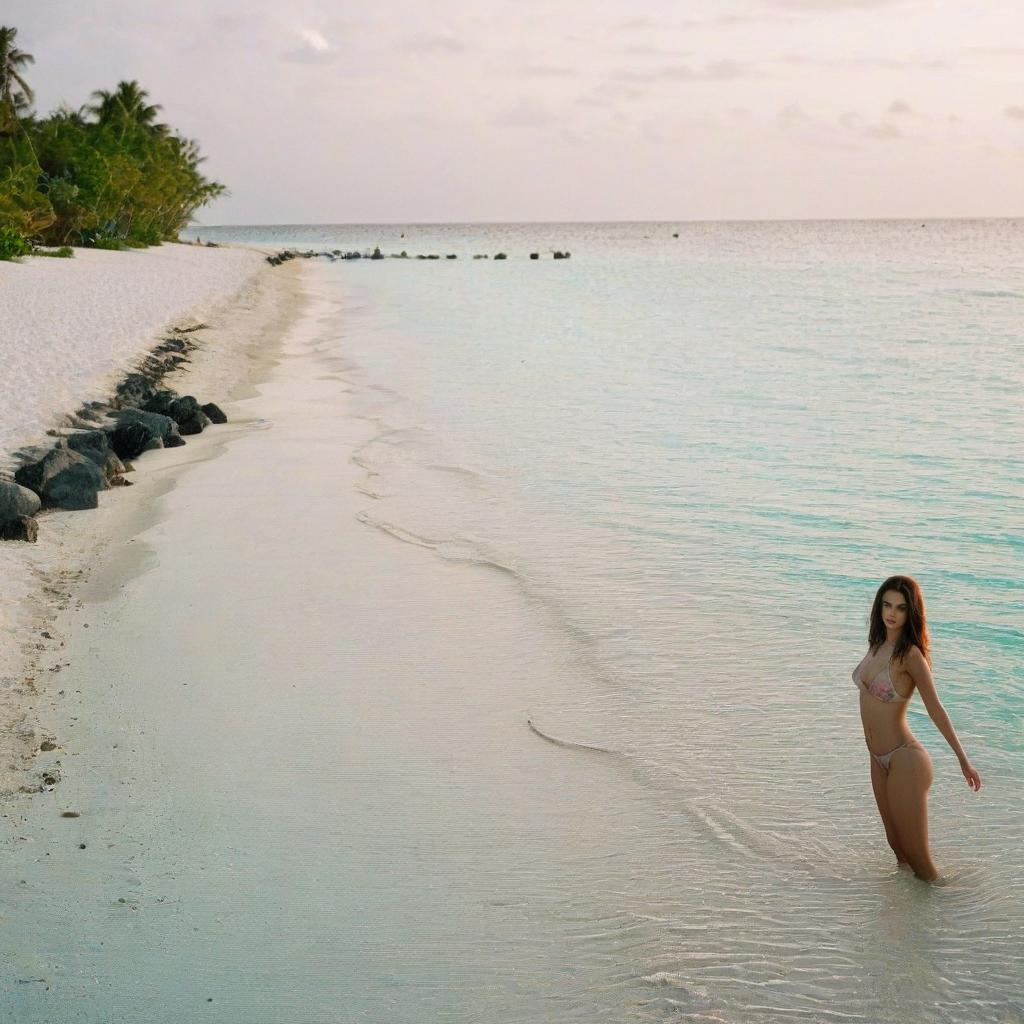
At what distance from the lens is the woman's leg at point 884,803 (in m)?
4.74

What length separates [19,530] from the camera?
945 cm

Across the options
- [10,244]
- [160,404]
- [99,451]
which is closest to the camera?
[99,451]

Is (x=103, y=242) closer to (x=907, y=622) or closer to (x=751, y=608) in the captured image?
(x=751, y=608)

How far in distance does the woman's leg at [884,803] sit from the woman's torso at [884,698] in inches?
3.8

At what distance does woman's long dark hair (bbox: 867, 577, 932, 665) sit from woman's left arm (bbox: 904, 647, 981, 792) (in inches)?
1.4

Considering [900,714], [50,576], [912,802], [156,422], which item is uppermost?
[900,714]

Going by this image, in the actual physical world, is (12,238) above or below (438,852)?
above

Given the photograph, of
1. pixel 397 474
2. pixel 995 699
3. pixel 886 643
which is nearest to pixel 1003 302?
pixel 397 474

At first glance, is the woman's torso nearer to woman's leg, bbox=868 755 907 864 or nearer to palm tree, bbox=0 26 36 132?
woman's leg, bbox=868 755 907 864

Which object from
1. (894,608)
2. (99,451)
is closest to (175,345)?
(99,451)

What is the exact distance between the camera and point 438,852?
200 inches

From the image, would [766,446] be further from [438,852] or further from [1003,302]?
[1003,302]

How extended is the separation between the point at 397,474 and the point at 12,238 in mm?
34997

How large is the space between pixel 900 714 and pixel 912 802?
378 millimetres
